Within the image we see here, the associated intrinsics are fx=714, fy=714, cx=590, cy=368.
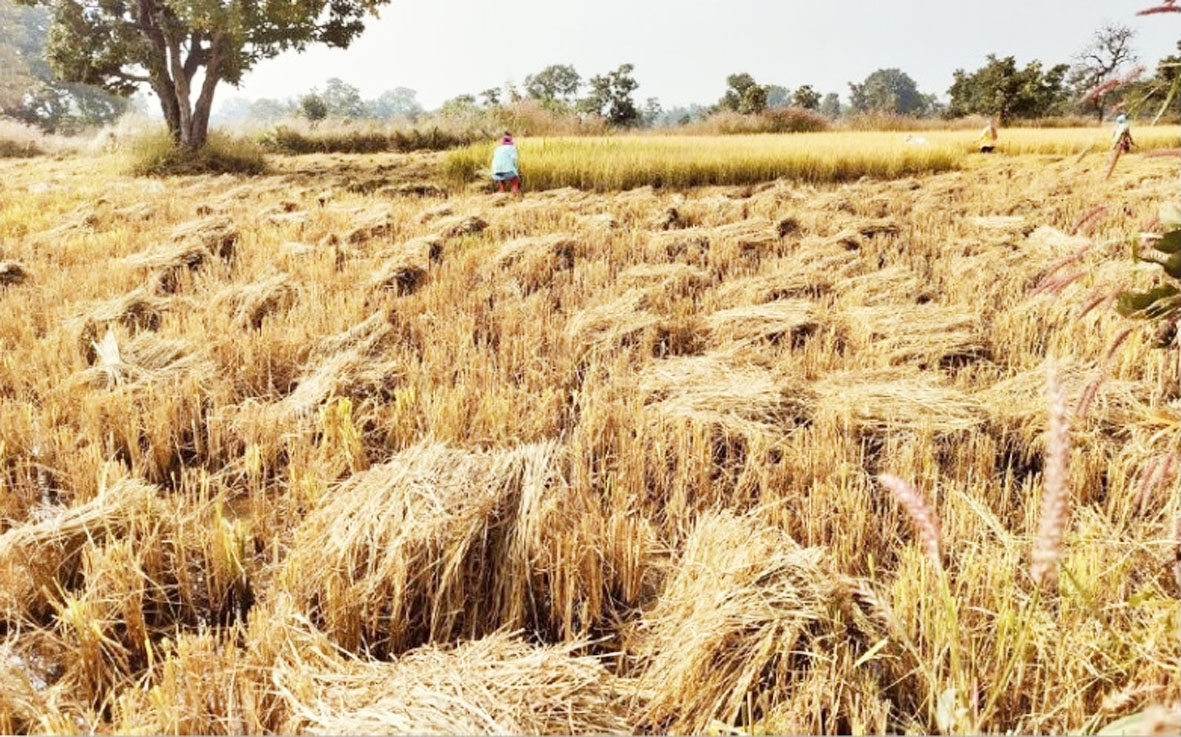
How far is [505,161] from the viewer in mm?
9891

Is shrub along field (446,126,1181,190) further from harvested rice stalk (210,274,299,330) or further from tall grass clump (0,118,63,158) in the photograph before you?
tall grass clump (0,118,63,158)

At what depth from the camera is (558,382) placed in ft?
10.2

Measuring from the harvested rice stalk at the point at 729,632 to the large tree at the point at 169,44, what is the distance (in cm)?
1549

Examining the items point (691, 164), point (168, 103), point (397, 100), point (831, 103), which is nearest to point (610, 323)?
point (691, 164)

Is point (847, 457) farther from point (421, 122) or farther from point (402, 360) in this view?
point (421, 122)

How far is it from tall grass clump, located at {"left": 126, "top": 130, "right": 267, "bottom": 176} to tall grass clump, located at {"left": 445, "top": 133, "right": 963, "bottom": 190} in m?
5.42

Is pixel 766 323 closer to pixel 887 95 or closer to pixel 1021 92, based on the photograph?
pixel 1021 92

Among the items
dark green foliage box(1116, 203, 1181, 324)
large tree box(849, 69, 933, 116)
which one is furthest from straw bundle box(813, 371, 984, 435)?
large tree box(849, 69, 933, 116)

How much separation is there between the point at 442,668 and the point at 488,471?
0.65 metres

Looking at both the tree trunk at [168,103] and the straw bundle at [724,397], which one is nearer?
the straw bundle at [724,397]

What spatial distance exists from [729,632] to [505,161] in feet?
30.3

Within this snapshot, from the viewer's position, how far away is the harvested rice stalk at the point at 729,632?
4.50 feet

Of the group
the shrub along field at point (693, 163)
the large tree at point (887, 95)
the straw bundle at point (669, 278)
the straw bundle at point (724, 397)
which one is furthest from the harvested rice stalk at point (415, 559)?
the large tree at point (887, 95)

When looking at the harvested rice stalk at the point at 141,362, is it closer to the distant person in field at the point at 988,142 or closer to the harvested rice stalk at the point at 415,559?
the harvested rice stalk at the point at 415,559
